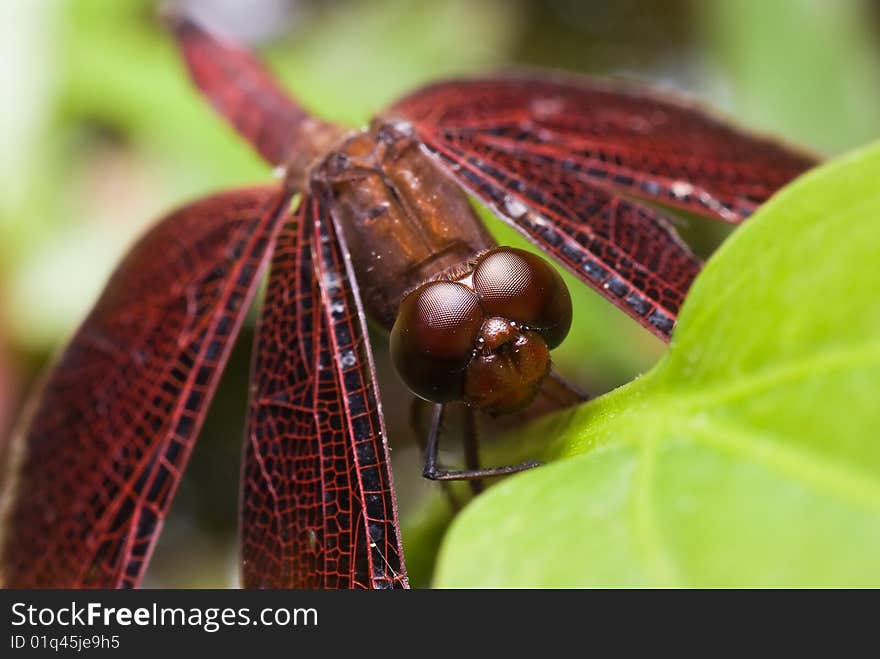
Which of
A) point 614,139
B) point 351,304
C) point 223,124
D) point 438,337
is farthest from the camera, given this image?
point 223,124

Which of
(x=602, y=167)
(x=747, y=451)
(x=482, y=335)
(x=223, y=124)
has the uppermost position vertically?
(x=223, y=124)

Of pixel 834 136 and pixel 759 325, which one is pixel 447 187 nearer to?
pixel 759 325

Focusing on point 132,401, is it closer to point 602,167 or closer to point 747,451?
point 602,167

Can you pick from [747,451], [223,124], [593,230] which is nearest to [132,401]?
[593,230]

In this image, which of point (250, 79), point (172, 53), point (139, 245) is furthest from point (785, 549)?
point (172, 53)

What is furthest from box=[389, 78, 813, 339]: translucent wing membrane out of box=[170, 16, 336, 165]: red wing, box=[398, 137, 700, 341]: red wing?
box=[170, 16, 336, 165]: red wing

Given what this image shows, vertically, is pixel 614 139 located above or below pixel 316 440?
above

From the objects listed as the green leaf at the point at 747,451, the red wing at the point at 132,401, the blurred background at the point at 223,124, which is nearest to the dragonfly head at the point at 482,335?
the green leaf at the point at 747,451
